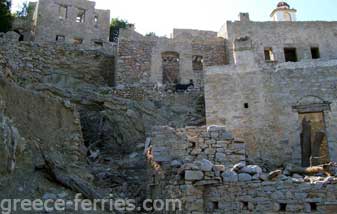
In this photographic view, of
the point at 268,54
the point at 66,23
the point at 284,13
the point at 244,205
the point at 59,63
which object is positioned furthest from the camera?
the point at 284,13

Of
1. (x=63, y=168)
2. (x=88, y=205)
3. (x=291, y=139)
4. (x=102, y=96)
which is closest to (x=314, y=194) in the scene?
(x=88, y=205)

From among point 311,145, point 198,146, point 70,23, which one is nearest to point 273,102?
point 311,145

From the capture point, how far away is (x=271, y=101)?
14086mm

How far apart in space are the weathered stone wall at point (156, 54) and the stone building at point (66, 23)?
21.9 ft

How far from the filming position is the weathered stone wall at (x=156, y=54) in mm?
18672

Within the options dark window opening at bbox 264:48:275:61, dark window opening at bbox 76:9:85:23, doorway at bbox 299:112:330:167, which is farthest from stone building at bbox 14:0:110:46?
doorway at bbox 299:112:330:167

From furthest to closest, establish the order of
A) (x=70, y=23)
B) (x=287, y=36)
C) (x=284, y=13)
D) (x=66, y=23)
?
1. (x=284, y=13)
2. (x=70, y=23)
3. (x=66, y=23)
4. (x=287, y=36)

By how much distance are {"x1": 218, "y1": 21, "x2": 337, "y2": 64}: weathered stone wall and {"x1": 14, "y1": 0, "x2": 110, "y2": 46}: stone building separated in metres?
9.27

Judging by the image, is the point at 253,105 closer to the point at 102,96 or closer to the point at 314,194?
the point at 102,96

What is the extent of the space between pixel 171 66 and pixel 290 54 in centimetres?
641

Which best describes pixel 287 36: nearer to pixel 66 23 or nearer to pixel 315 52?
pixel 315 52

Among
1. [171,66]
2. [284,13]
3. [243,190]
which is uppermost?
[284,13]

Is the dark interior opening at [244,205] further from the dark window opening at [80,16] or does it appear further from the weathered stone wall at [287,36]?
the dark window opening at [80,16]

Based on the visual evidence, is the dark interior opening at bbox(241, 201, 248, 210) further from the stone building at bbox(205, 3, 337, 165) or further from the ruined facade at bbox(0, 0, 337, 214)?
the stone building at bbox(205, 3, 337, 165)
